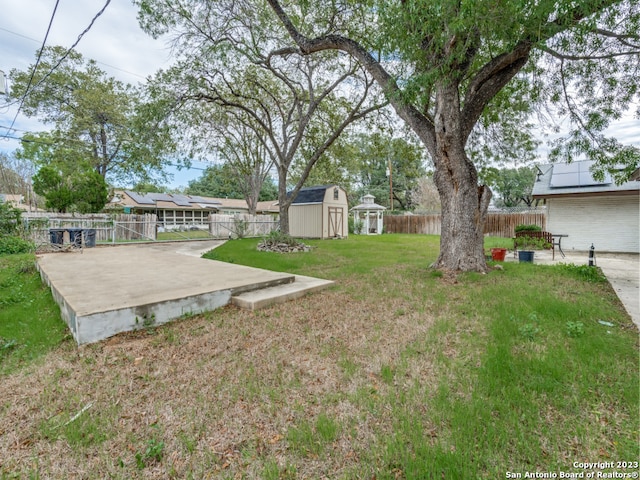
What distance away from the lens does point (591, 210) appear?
9852mm

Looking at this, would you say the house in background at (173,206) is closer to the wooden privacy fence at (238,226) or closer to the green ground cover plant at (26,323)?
the wooden privacy fence at (238,226)

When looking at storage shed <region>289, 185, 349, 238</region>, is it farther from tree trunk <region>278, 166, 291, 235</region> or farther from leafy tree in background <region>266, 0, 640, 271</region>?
leafy tree in background <region>266, 0, 640, 271</region>

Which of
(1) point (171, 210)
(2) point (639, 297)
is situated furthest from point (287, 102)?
(1) point (171, 210)

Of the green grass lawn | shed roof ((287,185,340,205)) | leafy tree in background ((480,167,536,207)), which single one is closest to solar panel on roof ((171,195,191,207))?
shed roof ((287,185,340,205))

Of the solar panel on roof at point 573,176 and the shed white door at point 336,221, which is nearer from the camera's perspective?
the solar panel on roof at point 573,176

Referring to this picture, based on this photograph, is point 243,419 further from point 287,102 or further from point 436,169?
point 287,102

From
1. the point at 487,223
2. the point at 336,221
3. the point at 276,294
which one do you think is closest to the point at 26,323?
the point at 276,294

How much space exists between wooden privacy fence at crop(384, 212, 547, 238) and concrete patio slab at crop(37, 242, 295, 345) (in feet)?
45.0

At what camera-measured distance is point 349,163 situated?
542 inches

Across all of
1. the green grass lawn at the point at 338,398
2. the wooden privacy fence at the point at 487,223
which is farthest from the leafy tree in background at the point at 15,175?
the green grass lawn at the point at 338,398

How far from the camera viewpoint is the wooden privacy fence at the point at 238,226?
16.9 meters

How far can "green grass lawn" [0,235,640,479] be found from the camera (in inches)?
60.6

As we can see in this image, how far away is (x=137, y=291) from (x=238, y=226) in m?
13.2

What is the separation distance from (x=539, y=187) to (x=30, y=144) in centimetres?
2443
